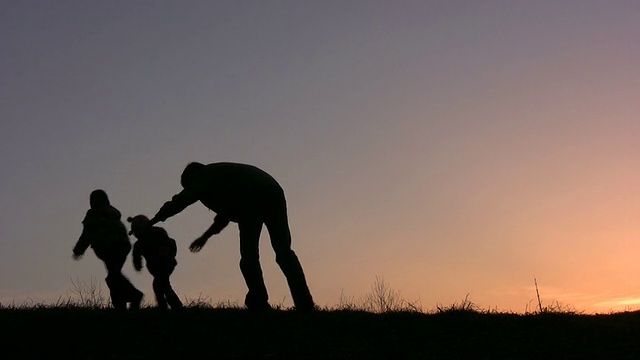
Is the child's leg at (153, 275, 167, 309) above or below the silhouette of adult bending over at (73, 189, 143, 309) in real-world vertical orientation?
below

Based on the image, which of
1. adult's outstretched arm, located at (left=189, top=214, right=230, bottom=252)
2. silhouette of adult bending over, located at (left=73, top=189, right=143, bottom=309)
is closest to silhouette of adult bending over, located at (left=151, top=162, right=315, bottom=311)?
adult's outstretched arm, located at (left=189, top=214, right=230, bottom=252)

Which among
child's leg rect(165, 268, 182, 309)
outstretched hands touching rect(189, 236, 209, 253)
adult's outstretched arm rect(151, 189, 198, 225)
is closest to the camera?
adult's outstretched arm rect(151, 189, 198, 225)

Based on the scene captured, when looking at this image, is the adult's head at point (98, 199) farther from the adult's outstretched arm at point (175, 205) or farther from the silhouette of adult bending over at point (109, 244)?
the adult's outstretched arm at point (175, 205)

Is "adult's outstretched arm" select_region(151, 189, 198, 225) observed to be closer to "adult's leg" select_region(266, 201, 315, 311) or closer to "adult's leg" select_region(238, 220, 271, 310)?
"adult's leg" select_region(238, 220, 271, 310)

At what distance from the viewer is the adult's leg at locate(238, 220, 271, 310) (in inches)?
451

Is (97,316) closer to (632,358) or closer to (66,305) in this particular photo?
(66,305)

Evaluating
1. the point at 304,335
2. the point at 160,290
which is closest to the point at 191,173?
the point at 160,290

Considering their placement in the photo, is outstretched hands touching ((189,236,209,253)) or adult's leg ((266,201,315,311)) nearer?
adult's leg ((266,201,315,311))

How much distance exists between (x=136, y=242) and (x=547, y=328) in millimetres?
5811

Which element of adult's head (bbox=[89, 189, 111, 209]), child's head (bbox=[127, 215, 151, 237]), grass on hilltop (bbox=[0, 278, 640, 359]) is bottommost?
grass on hilltop (bbox=[0, 278, 640, 359])

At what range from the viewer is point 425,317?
10758 mm

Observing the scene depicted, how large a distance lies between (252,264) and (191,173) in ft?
5.13

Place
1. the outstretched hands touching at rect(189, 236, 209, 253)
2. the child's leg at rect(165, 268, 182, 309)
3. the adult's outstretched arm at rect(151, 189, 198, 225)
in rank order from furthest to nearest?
the outstretched hands touching at rect(189, 236, 209, 253)
the child's leg at rect(165, 268, 182, 309)
the adult's outstretched arm at rect(151, 189, 198, 225)

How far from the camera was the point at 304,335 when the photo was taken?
376 inches
